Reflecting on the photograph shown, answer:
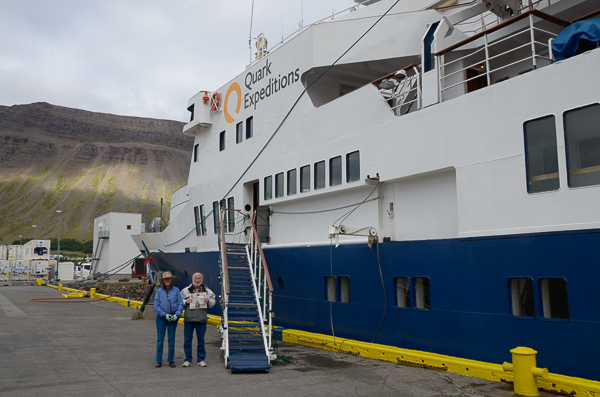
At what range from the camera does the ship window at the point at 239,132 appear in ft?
45.3

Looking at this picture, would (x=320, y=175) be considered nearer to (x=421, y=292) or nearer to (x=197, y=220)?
(x=421, y=292)

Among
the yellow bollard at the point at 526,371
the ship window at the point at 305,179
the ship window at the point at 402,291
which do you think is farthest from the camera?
the ship window at the point at 305,179

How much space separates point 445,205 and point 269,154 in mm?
5550

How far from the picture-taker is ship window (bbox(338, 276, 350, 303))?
9.23 metres

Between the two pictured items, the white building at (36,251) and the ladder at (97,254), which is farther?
the white building at (36,251)

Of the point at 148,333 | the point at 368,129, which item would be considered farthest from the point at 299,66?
the point at 148,333

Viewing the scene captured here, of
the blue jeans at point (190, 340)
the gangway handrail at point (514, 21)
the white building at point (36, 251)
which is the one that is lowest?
the blue jeans at point (190, 340)

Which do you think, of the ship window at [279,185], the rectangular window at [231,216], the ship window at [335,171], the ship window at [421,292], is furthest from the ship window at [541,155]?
the rectangular window at [231,216]

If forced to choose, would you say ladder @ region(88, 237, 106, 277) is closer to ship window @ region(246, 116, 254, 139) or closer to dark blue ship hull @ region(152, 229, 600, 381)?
ship window @ region(246, 116, 254, 139)

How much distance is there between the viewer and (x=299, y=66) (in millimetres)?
11398

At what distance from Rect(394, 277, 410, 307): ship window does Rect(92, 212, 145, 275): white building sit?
45.4m

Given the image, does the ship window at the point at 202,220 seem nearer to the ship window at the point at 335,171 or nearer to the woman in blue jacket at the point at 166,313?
Answer: the ship window at the point at 335,171

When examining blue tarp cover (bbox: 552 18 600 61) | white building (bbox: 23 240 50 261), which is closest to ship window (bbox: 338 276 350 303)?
blue tarp cover (bbox: 552 18 600 61)

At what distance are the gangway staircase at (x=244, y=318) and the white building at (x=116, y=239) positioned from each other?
42064 millimetres
